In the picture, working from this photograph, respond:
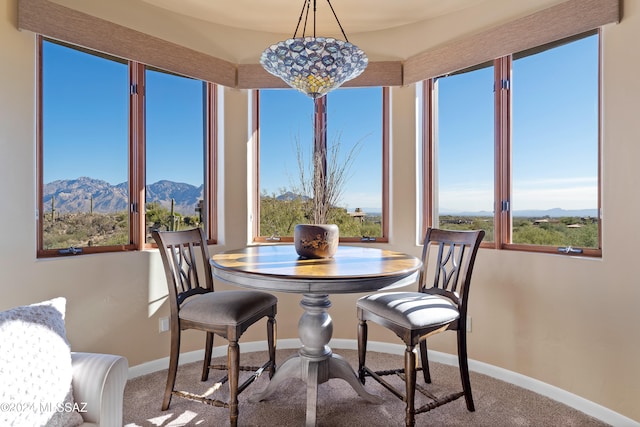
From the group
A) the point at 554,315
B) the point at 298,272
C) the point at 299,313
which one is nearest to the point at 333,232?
the point at 298,272

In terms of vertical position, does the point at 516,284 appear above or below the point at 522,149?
below

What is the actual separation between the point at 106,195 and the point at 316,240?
1.54 metres

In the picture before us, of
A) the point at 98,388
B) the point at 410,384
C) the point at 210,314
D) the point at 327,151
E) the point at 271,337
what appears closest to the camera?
the point at 98,388

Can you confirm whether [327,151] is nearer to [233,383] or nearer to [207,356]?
[207,356]

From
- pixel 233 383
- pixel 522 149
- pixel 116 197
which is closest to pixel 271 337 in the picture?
pixel 233 383

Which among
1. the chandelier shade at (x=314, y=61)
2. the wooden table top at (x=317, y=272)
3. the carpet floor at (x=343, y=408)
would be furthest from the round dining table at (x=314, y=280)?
the chandelier shade at (x=314, y=61)

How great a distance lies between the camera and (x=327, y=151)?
3.18 meters

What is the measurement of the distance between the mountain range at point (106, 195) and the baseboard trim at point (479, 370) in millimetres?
1092

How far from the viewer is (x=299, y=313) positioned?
121 inches

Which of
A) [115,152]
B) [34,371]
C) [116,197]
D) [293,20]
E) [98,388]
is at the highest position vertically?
[293,20]

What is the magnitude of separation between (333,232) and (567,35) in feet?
5.72

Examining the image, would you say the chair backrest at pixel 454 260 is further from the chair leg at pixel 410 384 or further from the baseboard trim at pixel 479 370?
the baseboard trim at pixel 479 370

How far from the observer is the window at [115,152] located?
2.34 metres

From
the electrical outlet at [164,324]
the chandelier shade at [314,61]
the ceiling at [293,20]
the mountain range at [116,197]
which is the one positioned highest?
the ceiling at [293,20]
